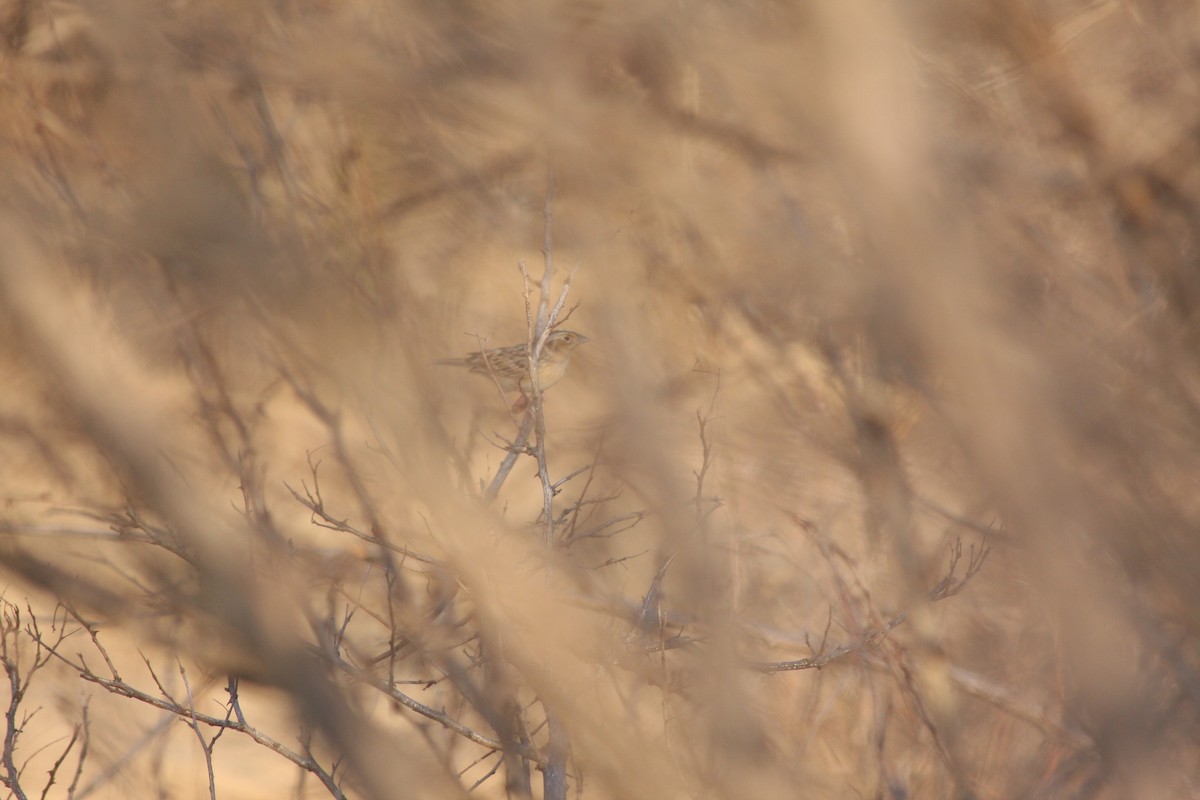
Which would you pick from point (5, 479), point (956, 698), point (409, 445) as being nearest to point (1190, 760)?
point (956, 698)

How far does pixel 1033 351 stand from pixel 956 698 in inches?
73.7

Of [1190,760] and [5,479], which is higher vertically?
[5,479]

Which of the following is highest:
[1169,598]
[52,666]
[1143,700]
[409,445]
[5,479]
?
[5,479]

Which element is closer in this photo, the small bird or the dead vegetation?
the dead vegetation

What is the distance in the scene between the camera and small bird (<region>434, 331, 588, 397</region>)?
2.94 m

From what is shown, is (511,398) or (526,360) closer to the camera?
(526,360)

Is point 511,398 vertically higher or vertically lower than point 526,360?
higher

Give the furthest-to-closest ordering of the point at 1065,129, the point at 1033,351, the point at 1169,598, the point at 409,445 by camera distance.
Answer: the point at 1065,129 → the point at 409,445 → the point at 1169,598 → the point at 1033,351

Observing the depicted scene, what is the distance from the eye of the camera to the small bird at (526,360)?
294cm

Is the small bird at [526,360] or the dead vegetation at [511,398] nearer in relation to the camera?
the dead vegetation at [511,398]

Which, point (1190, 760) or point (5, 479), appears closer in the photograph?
point (1190, 760)

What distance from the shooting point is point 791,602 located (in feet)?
11.2

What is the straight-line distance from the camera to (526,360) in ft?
9.55

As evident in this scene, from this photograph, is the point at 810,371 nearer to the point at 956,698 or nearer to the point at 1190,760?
the point at 956,698
